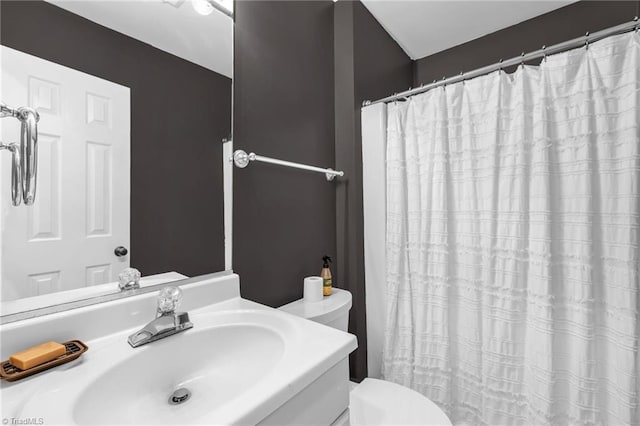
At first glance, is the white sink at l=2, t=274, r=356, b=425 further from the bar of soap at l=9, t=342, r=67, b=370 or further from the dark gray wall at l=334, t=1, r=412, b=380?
the dark gray wall at l=334, t=1, r=412, b=380

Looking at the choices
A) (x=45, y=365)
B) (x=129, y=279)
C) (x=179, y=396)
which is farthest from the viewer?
(x=129, y=279)

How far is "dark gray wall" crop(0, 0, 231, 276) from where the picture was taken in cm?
66

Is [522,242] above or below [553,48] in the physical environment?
below

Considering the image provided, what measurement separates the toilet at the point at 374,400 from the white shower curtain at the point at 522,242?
26 centimetres

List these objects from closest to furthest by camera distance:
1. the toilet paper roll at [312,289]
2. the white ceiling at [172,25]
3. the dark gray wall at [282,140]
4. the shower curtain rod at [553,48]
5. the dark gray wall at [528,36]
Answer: the white ceiling at [172,25] → the shower curtain rod at [553,48] → the dark gray wall at [282,140] → the toilet paper roll at [312,289] → the dark gray wall at [528,36]

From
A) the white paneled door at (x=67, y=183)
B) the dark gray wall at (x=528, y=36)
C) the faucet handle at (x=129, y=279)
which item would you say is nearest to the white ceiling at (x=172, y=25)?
the white paneled door at (x=67, y=183)

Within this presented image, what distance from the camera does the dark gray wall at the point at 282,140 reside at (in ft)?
3.62

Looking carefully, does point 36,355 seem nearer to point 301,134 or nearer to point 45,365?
point 45,365

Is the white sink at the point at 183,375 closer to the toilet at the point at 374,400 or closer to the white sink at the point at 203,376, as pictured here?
the white sink at the point at 203,376

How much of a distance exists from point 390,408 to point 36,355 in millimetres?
1129

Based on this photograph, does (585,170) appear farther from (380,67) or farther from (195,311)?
(195,311)

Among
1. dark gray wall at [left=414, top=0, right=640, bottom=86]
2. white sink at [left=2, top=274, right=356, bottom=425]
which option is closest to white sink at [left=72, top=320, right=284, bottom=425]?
white sink at [left=2, top=274, right=356, bottom=425]

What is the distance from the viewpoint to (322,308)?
121 centimetres

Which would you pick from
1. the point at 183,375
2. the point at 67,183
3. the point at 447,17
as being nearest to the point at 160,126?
the point at 67,183
